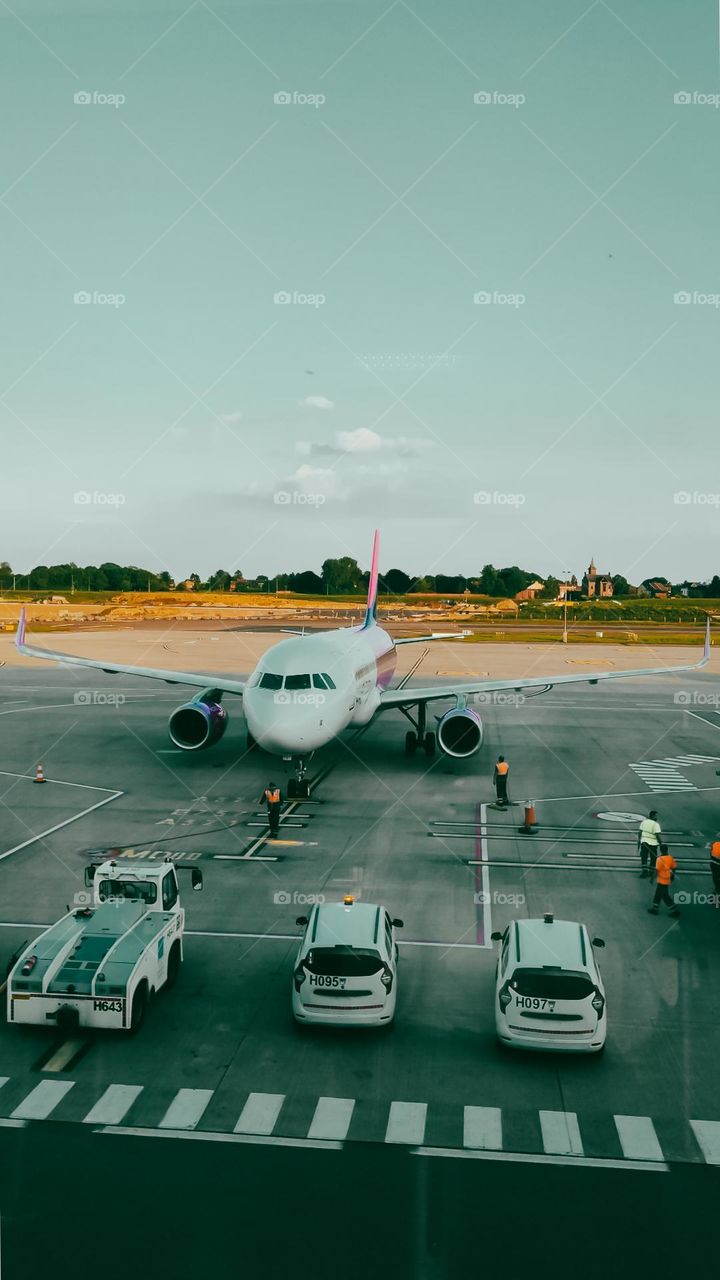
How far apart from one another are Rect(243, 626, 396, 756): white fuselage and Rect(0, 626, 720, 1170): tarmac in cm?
276

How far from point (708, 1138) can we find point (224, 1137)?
6.92 m

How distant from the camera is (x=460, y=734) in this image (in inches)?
1486

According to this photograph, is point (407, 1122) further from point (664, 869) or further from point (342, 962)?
Answer: point (664, 869)

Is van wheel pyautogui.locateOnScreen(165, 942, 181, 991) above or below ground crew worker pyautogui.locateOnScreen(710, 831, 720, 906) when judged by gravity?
below

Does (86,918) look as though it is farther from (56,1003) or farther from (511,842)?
(511,842)

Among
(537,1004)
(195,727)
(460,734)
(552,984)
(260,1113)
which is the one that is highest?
(460,734)

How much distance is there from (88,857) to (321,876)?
23.1ft

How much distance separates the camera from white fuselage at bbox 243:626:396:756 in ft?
103

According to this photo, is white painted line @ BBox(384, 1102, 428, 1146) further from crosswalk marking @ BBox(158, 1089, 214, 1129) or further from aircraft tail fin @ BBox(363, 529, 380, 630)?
aircraft tail fin @ BBox(363, 529, 380, 630)

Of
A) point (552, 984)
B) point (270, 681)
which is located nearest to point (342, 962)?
point (552, 984)

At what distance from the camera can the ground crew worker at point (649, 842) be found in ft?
85.2

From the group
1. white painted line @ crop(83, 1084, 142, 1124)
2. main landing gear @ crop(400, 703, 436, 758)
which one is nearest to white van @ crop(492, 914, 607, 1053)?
white painted line @ crop(83, 1084, 142, 1124)

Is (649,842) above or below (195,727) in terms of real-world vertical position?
below

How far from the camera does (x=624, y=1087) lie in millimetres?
15031
